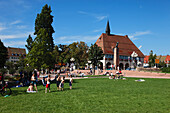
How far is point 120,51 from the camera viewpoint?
78062 mm

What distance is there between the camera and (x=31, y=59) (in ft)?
112

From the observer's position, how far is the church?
7350cm

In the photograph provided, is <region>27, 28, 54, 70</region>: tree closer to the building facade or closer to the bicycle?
the bicycle

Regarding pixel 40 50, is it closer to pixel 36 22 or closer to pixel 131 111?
pixel 36 22

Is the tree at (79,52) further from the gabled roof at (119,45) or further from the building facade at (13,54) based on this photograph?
the building facade at (13,54)

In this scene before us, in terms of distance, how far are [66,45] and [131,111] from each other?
69659mm

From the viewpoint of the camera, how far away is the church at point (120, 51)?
7350cm

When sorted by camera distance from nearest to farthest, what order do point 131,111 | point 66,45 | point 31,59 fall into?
point 131,111, point 31,59, point 66,45

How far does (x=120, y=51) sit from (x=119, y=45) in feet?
13.3

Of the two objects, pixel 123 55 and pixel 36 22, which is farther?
pixel 123 55

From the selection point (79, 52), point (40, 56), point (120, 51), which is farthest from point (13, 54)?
point (40, 56)

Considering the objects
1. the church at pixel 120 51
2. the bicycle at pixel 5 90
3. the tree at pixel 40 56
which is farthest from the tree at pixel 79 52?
the bicycle at pixel 5 90

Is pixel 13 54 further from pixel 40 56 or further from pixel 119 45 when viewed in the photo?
pixel 40 56

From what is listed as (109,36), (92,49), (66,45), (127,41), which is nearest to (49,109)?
(92,49)
